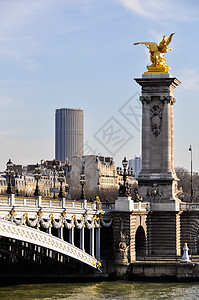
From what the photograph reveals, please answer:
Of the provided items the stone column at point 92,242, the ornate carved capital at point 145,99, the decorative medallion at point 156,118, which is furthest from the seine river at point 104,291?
the ornate carved capital at point 145,99

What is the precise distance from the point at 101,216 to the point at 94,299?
10447mm

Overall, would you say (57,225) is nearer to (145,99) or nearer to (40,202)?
(40,202)

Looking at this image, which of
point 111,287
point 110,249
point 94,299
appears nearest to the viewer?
point 94,299

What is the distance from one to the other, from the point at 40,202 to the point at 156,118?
66.6 feet

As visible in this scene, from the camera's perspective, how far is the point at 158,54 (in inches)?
3228

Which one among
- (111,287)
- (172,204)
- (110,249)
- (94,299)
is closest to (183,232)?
(172,204)

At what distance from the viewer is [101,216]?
2837 inches

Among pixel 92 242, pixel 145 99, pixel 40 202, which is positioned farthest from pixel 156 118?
pixel 40 202

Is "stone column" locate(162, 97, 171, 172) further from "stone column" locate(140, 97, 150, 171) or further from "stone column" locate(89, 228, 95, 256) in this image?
"stone column" locate(89, 228, 95, 256)

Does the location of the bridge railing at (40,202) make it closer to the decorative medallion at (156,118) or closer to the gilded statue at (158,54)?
the decorative medallion at (156,118)

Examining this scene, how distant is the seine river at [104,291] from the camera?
209ft

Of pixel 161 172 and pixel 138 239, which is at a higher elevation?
pixel 161 172

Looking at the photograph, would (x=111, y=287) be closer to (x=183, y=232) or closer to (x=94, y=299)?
(x=94, y=299)

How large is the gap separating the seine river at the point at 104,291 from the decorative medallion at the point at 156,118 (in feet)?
51.1
